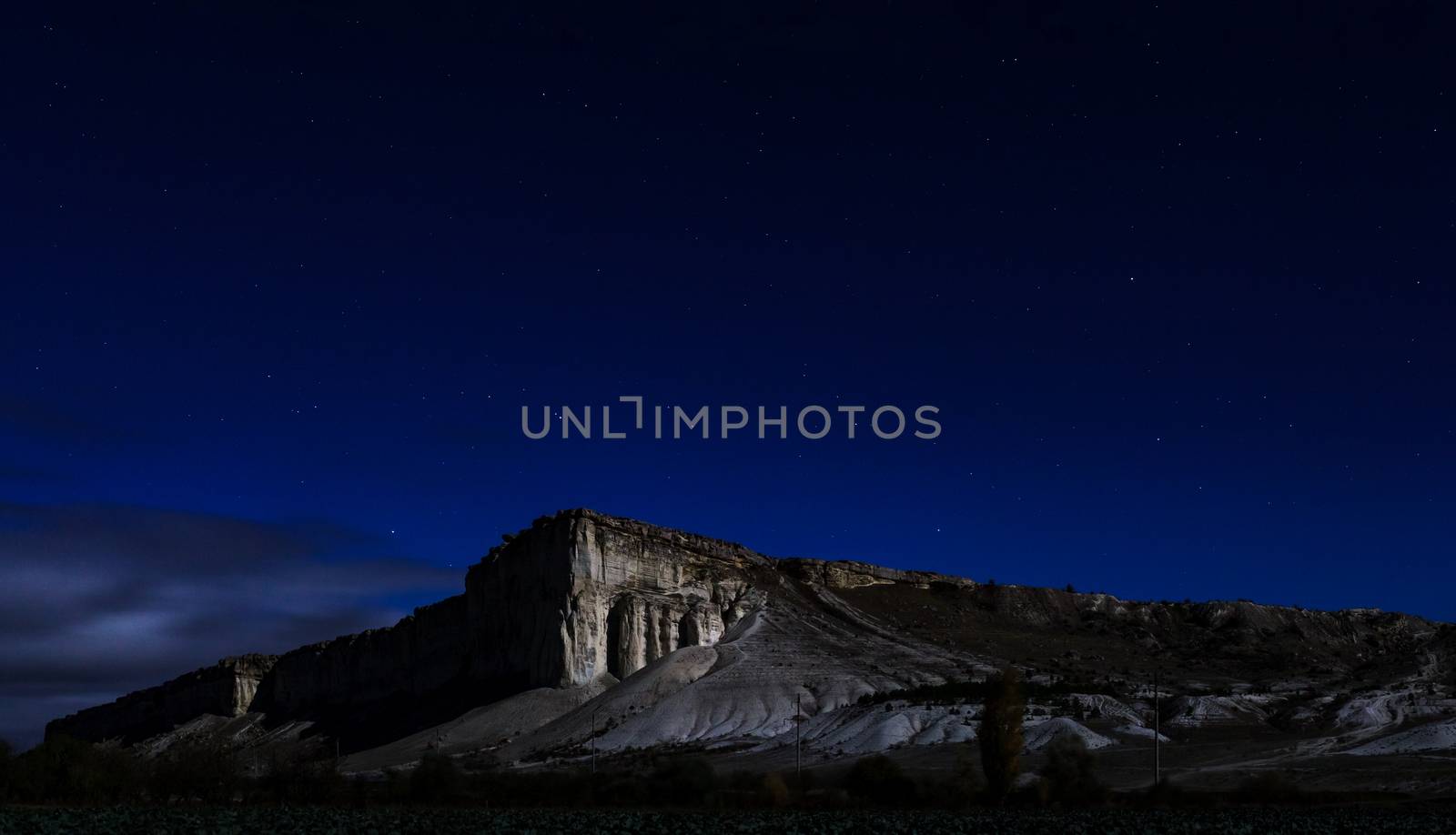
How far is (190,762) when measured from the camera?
6562 centimetres

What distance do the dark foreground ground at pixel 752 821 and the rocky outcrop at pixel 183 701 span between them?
112 m

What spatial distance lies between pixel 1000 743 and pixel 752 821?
51.6ft

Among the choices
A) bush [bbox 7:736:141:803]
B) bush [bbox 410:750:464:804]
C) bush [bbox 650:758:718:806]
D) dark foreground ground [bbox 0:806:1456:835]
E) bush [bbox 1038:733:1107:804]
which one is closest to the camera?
dark foreground ground [bbox 0:806:1456:835]

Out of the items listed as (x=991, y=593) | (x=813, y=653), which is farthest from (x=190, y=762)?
(x=991, y=593)

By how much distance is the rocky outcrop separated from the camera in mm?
157250

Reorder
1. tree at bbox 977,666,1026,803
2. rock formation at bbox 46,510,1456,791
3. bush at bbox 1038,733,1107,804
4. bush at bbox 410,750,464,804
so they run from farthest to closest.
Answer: rock formation at bbox 46,510,1456,791
bush at bbox 410,750,464,804
tree at bbox 977,666,1026,803
bush at bbox 1038,733,1107,804

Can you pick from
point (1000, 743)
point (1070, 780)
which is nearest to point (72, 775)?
point (1000, 743)

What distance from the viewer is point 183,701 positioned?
565ft

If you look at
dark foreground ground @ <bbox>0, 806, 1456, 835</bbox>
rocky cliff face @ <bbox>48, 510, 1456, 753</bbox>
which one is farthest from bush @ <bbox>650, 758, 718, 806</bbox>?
rocky cliff face @ <bbox>48, 510, 1456, 753</bbox>

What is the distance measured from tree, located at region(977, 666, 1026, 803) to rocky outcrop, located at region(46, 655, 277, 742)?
122515 mm

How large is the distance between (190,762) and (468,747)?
28.1 meters

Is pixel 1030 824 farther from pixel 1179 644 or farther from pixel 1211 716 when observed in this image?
pixel 1179 644

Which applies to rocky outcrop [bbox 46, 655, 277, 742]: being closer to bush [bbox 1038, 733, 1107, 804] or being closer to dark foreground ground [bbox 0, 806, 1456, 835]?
dark foreground ground [bbox 0, 806, 1456, 835]

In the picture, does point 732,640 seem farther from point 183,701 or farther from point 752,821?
point 183,701
